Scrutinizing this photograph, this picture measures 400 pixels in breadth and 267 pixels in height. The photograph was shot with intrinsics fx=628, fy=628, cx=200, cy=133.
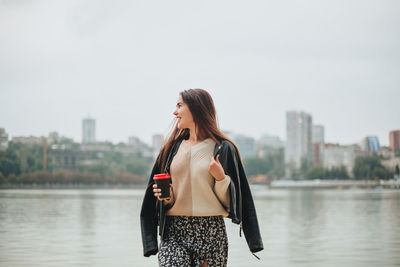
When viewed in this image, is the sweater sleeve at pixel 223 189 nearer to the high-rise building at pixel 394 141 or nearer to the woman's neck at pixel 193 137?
the woman's neck at pixel 193 137

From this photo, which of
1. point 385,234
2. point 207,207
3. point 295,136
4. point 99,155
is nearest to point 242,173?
point 207,207

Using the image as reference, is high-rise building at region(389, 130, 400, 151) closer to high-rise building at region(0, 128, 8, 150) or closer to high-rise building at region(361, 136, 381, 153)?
high-rise building at region(361, 136, 381, 153)

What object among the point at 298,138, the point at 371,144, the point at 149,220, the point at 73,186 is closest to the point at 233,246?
the point at 149,220

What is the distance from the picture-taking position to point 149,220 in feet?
11.4

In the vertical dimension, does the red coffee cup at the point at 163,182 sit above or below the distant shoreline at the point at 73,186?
above

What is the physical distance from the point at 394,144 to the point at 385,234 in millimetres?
145325

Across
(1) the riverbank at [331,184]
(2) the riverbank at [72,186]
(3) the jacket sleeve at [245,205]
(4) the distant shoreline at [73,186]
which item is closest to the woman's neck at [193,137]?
(3) the jacket sleeve at [245,205]

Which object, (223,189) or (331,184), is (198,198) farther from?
(331,184)

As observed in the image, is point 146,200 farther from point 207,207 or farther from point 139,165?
point 139,165

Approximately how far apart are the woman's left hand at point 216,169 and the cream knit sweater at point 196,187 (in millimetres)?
51

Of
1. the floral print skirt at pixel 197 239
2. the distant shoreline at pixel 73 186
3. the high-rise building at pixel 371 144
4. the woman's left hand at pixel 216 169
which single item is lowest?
the distant shoreline at pixel 73 186

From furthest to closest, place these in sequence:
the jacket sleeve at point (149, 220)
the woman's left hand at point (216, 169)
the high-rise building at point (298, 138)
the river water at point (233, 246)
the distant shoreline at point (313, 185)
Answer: the high-rise building at point (298, 138) → the distant shoreline at point (313, 185) → the river water at point (233, 246) → the jacket sleeve at point (149, 220) → the woman's left hand at point (216, 169)

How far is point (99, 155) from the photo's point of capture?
156375 mm

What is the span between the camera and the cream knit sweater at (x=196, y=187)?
3330 millimetres
